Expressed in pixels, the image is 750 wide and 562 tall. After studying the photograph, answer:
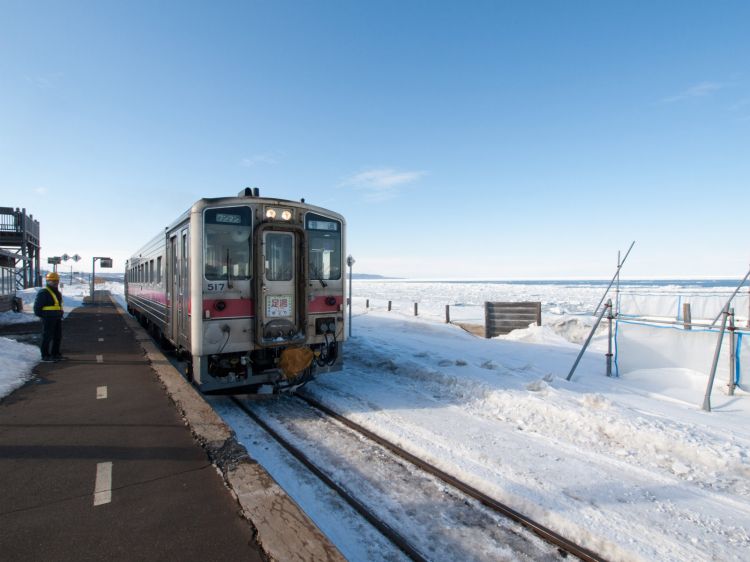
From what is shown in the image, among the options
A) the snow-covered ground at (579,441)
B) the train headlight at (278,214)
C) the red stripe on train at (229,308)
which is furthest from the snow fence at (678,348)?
the red stripe on train at (229,308)

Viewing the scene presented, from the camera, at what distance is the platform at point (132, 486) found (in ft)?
9.90

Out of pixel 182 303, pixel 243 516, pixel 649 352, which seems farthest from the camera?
pixel 649 352

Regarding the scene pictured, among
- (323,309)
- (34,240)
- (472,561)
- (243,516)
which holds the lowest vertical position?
(472,561)

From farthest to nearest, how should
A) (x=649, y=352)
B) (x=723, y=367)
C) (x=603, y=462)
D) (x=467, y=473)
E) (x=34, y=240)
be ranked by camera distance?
(x=34, y=240)
(x=649, y=352)
(x=723, y=367)
(x=603, y=462)
(x=467, y=473)

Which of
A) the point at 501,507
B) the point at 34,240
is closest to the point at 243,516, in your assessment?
the point at 501,507

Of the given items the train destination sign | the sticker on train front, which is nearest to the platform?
the sticker on train front

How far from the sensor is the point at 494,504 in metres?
3.94

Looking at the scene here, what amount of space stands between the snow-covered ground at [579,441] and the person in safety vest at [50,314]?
18.4 inches

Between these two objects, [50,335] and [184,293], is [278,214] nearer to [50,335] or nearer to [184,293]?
[184,293]

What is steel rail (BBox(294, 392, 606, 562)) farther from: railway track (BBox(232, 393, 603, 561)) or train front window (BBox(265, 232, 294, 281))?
train front window (BBox(265, 232, 294, 281))

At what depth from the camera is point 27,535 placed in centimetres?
311

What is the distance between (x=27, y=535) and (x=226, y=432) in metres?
2.09

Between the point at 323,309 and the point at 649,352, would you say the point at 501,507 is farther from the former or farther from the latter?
the point at 649,352

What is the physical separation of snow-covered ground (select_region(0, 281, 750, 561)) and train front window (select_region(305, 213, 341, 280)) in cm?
216
